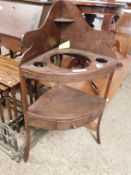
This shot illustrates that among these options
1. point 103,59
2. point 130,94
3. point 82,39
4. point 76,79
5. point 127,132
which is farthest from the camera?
point 130,94

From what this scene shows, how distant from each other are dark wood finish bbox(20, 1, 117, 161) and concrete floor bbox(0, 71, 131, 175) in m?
0.13

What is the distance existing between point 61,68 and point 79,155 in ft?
2.64

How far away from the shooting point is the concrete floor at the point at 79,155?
4.28 ft

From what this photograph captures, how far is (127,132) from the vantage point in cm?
169

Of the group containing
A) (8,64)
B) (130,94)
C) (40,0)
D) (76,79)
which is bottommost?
(130,94)

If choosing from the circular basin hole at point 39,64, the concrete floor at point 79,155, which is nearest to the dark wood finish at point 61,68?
the circular basin hole at point 39,64

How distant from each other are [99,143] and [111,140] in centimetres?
13

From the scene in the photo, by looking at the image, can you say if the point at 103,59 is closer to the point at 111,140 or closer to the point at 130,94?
the point at 111,140

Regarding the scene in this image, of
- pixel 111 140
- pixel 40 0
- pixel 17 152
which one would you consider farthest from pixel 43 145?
pixel 40 0

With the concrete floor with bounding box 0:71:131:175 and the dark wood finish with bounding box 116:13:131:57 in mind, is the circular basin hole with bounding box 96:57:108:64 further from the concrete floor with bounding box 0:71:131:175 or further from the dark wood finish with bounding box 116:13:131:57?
the dark wood finish with bounding box 116:13:131:57

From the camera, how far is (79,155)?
4.68 feet

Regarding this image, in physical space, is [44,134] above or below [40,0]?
below

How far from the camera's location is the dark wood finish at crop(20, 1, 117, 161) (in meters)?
0.96

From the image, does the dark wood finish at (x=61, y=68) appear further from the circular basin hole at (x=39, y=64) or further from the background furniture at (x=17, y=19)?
the background furniture at (x=17, y=19)
